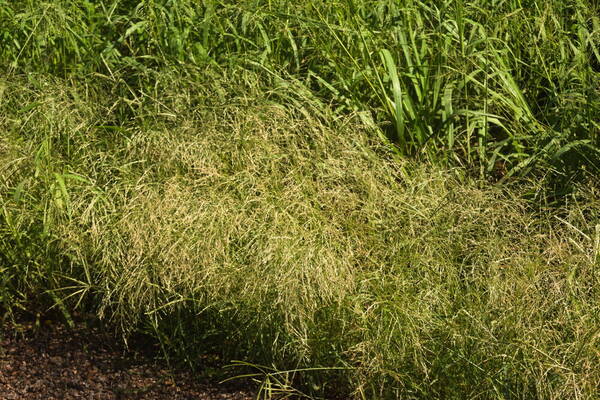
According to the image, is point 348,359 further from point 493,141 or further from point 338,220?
point 493,141

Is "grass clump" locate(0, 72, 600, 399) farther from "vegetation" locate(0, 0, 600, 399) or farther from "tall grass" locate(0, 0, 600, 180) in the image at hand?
"tall grass" locate(0, 0, 600, 180)

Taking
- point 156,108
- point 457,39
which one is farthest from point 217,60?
point 457,39

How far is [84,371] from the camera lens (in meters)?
3.47

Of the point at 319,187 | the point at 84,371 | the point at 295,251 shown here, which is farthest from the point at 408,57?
the point at 84,371

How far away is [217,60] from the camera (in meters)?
4.65

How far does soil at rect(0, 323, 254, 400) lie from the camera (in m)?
3.34

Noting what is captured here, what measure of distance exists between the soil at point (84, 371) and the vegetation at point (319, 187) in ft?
0.30

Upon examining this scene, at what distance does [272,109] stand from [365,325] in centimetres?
106

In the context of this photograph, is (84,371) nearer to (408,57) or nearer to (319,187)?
(319,187)

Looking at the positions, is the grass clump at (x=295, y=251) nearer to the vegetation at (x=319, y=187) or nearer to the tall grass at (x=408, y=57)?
the vegetation at (x=319, y=187)

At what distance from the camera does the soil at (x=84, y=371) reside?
3.34m

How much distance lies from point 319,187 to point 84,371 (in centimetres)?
96

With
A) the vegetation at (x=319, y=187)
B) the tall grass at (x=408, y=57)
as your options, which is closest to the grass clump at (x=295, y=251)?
the vegetation at (x=319, y=187)

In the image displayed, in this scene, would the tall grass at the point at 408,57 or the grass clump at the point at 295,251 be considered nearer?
the grass clump at the point at 295,251
